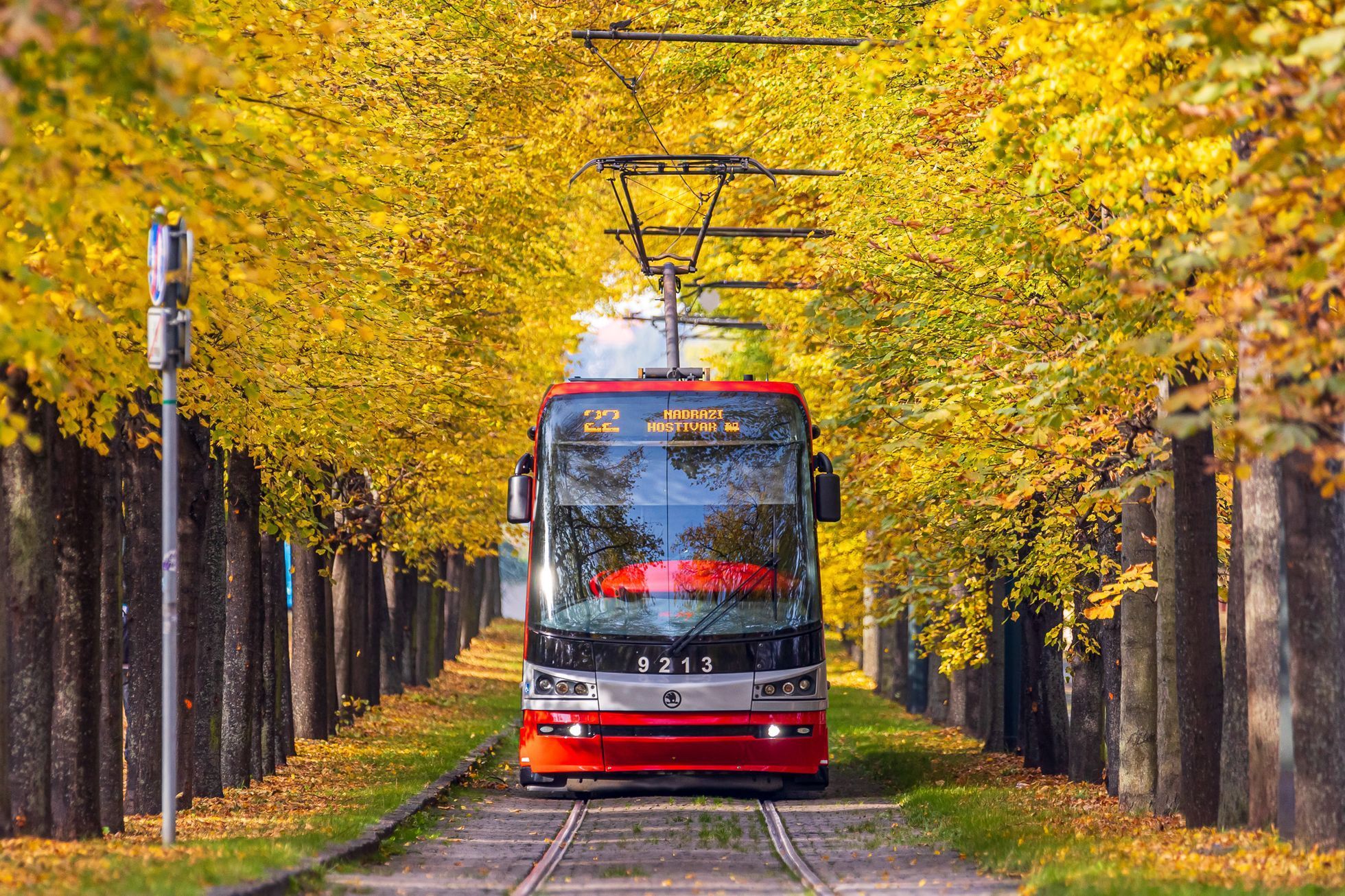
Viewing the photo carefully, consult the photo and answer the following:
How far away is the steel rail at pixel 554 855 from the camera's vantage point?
11680mm

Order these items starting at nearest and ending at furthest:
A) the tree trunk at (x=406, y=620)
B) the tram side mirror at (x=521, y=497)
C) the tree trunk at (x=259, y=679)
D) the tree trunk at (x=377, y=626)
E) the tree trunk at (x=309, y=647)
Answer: the tram side mirror at (x=521, y=497) < the tree trunk at (x=259, y=679) < the tree trunk at (x=309, y=647) < the tree trunk at (x=377, y=626) < the tree trunk at (x=406, y=620)

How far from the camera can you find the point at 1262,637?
12.2m

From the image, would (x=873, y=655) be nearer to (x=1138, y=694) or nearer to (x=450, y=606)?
(x=450, y=606)

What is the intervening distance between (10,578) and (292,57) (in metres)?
3.93

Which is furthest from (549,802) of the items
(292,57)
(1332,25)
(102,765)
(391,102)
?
(1332,25)

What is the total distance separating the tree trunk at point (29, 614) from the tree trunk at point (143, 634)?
2725 millimetres

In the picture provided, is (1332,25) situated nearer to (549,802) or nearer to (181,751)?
(181,751)

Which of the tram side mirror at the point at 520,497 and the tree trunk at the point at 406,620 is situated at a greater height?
the tram side mirror at the point at 520,497

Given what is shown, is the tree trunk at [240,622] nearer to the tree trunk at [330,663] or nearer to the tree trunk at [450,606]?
Answer: the tree trunk at [330,663]

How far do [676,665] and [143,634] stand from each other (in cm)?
472

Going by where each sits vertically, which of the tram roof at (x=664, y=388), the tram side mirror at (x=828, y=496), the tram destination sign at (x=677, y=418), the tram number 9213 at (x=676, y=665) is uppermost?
the tram roof at (x=664, y=388)

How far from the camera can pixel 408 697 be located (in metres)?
36.2

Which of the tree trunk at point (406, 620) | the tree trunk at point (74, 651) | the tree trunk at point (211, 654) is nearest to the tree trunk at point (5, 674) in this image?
the tree trunk at point (74, 651)

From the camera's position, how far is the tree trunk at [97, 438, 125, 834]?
13.0m
